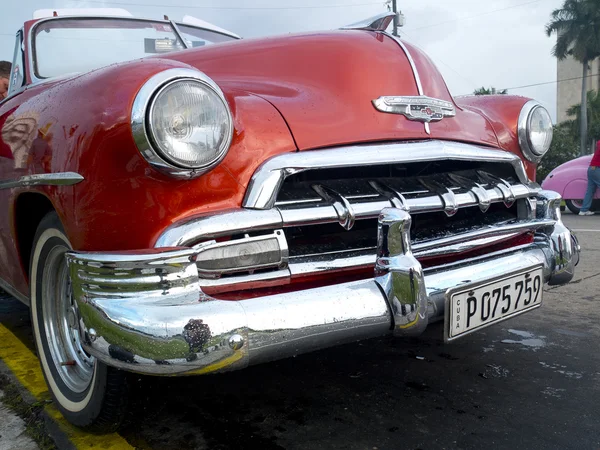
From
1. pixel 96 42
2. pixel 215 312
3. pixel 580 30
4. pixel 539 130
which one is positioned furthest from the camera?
pixel 580 30

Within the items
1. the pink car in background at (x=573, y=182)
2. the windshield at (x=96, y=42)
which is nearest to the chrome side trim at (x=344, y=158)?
the windshield at (x=96, y=42)

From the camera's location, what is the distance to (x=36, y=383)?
7.90ft

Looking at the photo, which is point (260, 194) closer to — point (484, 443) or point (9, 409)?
point (484, 443)

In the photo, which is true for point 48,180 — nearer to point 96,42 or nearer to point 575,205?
point 96,42

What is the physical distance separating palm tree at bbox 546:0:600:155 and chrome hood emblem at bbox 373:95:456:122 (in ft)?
105

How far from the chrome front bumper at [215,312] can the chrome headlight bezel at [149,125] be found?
9.2 inches

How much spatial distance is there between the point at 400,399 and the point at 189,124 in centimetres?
125

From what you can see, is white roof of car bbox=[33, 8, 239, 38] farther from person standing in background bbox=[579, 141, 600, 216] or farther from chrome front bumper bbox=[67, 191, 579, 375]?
person standing in background bbox=[579, 141, 600, 216]

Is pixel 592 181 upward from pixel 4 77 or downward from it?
downward

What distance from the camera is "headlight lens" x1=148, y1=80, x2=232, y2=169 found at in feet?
5.22

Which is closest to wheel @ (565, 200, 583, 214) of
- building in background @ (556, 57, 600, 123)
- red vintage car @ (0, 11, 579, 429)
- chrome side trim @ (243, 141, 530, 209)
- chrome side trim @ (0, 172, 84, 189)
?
red vintage car @ (0, 11, 579, 429)

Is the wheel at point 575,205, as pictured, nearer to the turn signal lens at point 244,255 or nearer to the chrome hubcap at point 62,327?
the turn signal lens at point 244,255

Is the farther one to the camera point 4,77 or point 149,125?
point 4,77

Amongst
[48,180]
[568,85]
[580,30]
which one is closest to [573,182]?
[48,180]
